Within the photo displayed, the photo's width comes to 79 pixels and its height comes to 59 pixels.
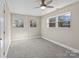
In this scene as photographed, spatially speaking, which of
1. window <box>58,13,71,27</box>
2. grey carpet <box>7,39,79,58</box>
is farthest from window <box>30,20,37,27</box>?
grey carpet <box>7,39,79,58</box>

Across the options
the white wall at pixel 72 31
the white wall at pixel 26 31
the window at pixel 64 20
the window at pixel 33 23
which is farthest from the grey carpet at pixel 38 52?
the window at pixel 33 23

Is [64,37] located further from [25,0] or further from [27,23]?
[27,23]

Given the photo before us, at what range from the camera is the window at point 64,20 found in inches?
188

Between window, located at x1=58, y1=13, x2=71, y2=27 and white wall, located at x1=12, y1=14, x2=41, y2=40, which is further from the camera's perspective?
white wall, located at x1=12, y1=14, x2=41, y2=40

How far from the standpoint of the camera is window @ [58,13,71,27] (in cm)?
479

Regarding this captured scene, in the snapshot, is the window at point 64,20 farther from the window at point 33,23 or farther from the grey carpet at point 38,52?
the window at point 33,23

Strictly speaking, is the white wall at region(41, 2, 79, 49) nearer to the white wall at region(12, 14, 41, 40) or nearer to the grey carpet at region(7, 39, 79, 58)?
the grey carpet at region(7, 39, 79, 58)

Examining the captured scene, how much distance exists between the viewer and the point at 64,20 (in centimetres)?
521

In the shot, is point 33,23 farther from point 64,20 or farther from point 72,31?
point 72,31

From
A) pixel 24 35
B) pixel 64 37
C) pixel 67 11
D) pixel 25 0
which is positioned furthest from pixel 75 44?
pixel 24 35

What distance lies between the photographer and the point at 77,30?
13.2 ft

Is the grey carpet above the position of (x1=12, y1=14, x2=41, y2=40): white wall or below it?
below

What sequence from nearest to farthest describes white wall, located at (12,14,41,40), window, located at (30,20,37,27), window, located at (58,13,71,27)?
window, located at (58,13,71,27) → white wall, located at (12,14,41,40) → window, located at (30,20,37,27)

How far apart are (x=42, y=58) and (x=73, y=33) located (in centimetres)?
214
